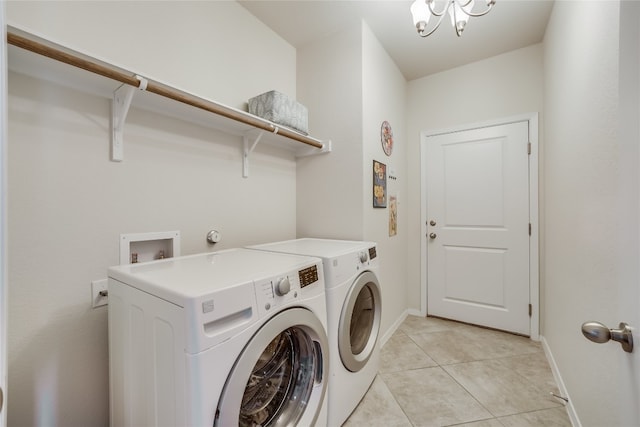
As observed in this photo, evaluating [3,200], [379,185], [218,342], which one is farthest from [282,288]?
[379,185]

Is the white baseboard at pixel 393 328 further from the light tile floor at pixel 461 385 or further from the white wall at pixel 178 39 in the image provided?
the white wall at pixel 178 39

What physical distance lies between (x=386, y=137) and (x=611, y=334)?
2.02 metres

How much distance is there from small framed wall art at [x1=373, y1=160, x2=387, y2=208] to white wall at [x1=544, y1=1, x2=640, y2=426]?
116 centimetres

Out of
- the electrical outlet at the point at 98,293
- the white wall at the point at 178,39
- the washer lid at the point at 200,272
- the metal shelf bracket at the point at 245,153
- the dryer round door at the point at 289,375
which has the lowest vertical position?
the dryer round door at the point at 289,375

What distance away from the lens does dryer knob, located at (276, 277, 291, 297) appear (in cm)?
91

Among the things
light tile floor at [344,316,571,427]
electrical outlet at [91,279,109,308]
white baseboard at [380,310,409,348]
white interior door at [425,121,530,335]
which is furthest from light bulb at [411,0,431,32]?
white baseboard at [380,310,409,348]

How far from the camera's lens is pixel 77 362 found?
3.52 feet


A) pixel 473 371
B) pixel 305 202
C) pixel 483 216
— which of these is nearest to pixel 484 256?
pixel 483 216

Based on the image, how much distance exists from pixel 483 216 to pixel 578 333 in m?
1.35

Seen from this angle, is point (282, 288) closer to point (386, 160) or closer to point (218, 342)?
point (218, 342)

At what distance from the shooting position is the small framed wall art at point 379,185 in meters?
2.11

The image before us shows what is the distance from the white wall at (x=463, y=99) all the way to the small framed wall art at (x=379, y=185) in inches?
29.6

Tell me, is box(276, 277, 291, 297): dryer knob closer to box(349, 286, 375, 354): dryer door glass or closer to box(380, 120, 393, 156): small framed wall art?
box(349, 286, 375, 354): dryer door glass

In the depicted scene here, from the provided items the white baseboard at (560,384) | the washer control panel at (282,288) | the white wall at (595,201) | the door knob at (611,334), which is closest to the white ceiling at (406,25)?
the white wall at (595,201)
